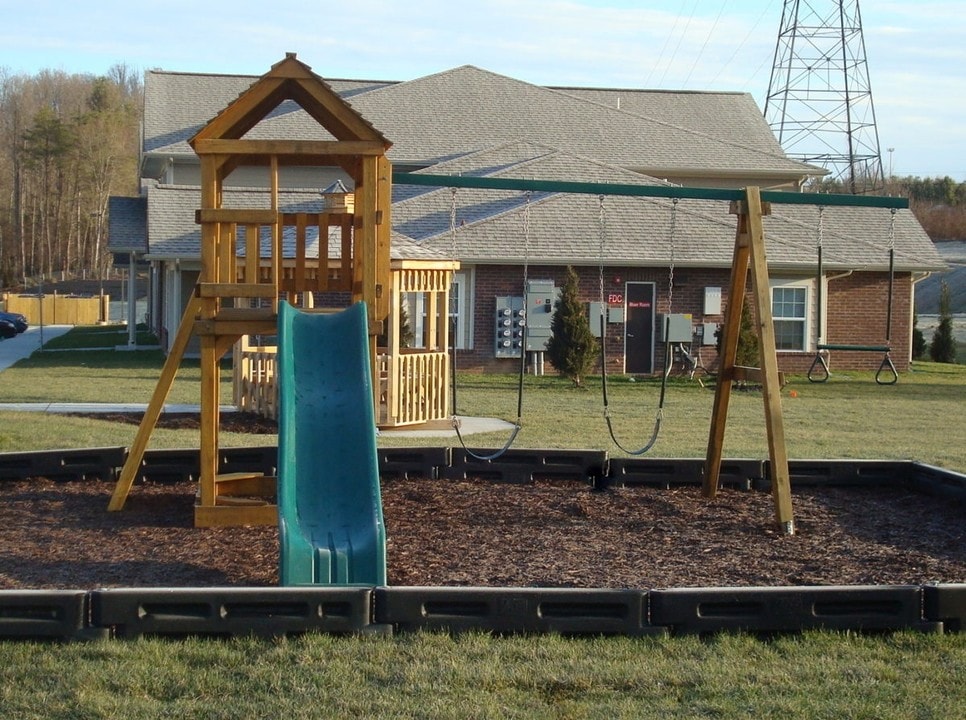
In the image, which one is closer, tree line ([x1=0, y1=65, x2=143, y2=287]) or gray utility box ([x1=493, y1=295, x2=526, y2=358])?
gray utility box ([x1=493, y1=295, x2=526, y2=358])

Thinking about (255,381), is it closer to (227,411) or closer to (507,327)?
(227,411)

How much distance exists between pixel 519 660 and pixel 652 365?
20943mm

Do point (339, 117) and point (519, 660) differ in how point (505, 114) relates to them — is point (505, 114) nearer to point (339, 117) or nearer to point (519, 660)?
point (339, 117)

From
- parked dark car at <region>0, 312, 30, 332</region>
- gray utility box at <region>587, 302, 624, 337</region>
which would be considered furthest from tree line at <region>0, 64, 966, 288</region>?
gray utility box at <region>587, 302, 624, 337</region>

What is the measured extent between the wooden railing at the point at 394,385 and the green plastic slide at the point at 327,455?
738cm

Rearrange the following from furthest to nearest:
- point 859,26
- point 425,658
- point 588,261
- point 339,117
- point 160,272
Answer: point 859,26, point 160,272, point 588,261, point 339,117, point 425,658

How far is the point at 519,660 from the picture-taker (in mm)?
5320

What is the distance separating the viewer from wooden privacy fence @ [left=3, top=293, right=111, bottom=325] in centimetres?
5522

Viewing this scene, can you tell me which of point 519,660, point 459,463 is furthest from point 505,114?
point 519,660

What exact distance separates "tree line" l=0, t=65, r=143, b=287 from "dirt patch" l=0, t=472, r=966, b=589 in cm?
6598

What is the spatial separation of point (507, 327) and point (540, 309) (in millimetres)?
810

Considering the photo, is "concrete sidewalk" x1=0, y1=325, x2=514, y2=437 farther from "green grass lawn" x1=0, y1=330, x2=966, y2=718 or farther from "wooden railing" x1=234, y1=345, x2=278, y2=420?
"green grass lawn" x1=0, y1=330, x2=966, y2=718

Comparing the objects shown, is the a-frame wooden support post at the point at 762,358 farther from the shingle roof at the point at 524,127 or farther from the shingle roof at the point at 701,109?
the shingle roof at the point at 701,109

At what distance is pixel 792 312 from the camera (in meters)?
26.6
